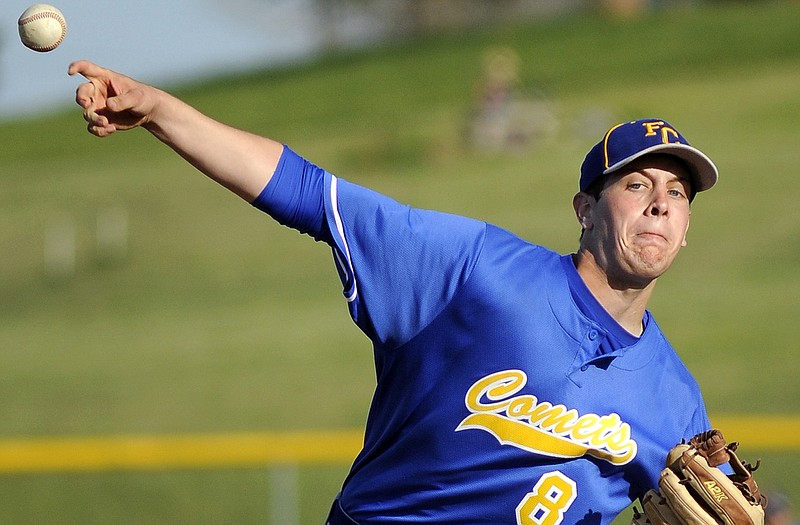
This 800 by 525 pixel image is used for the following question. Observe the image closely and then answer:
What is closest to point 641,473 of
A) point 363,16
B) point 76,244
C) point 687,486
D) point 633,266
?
point 687,486

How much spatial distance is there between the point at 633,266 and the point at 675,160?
330mm

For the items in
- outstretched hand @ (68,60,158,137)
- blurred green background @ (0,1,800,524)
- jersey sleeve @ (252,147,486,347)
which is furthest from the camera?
blurred green background @ (0,1,800,524)

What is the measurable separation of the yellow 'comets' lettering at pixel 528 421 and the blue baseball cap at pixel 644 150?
597 millimetres

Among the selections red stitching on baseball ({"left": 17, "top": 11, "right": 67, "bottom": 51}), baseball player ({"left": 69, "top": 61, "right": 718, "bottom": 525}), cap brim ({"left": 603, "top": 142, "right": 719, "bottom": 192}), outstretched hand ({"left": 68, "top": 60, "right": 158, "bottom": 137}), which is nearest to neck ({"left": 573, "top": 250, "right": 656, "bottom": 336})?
baseball player ({"left": 69, "top": 61, "right": 718, "bottom": 525})

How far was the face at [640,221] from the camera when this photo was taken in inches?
122

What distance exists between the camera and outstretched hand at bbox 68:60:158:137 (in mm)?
2697

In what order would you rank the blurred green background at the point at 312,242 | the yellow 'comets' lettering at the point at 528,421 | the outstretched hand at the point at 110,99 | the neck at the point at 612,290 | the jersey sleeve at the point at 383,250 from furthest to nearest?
the blurred green background at the point at 312,242 → the neck at the point at 612,290 → the yellow 'comets' lettering at the point at 528,421 → the jersey sleeve at the point at 383,250 → the outstretched hand at the point at 110,99

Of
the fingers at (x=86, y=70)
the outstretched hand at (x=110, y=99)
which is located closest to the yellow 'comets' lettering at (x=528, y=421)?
the outstretched hand at (x=110, y=99)

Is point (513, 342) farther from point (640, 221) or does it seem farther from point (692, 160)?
point (692, 160)

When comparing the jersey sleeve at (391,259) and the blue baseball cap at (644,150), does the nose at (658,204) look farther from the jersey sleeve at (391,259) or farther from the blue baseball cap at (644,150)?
the jersey sleeve at (391,259)

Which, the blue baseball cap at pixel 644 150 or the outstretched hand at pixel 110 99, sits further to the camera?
the blue baseball cap at pixel 644 150

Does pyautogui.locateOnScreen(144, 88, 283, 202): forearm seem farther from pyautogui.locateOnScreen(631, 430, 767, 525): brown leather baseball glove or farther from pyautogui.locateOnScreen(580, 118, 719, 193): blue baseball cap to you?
pyautogui.locateOnScreen(631, 430, 767, 525): brown leather baseball glove

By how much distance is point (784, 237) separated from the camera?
1562 cm

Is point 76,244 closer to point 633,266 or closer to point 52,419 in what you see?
point 52,419
